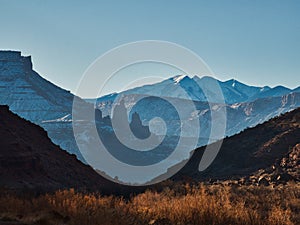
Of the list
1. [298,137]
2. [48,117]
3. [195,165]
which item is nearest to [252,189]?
[298,137]

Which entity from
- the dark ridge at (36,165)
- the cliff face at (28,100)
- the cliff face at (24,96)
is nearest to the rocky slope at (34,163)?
the dark ridge at (36,165)

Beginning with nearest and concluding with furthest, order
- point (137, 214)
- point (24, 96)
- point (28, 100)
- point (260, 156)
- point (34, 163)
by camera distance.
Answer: point (137, 214)
point (34, 163)
point (260, 156)
point (28, 100)
point (24, 96)

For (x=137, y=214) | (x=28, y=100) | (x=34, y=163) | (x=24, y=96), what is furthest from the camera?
(x=24, y=96)

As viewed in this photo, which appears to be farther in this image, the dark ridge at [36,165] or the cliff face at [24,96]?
the cliff face at [24,96]

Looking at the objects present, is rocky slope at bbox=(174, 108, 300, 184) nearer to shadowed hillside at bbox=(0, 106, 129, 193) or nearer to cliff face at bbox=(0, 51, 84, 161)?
shadowed hillside at bbox=(0, 106, 129, 193)

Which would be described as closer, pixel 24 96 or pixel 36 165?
pixel 36 165

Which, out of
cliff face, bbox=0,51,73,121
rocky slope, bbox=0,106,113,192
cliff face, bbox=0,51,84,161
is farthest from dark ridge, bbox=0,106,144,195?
cliff face, bbox=0,51,73,121

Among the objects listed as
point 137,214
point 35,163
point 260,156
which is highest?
point 35,163

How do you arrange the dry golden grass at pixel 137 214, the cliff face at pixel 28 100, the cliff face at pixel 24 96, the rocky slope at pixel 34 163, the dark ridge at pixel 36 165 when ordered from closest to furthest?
the dry golden grass at pixel 137 214, the dark ridge at pixel 36 165, the rocky slope at pixel 34 163, the cliff face at pixel 28 100, the cliff face at pixel 24 96

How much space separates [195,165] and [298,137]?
1332 cm

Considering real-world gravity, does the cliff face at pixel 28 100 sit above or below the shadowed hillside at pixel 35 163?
above

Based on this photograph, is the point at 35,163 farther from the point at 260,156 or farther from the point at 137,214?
the point at 137,214

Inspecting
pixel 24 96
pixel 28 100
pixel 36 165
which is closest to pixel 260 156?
pixel 36 165

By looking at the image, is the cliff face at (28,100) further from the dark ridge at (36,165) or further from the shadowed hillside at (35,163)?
the dark ridge at (36,165)
